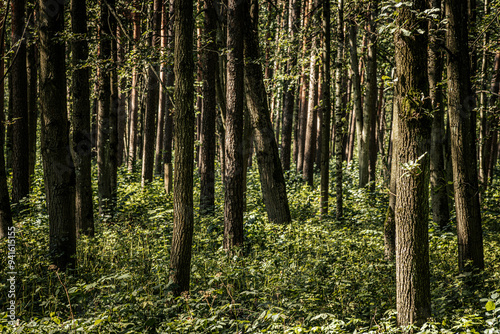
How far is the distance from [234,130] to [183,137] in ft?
9.19

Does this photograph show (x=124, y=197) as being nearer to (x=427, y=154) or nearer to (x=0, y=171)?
(x=0, y=171)

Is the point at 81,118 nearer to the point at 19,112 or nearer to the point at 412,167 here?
the point at 19,112

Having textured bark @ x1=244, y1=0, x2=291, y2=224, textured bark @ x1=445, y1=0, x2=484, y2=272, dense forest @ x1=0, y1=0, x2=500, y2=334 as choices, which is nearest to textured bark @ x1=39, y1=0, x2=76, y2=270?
dense forest @ x1=0, y1=0, x2=500, y2=334

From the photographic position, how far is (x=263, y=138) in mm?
8891

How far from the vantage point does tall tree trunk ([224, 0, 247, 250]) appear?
7484mm

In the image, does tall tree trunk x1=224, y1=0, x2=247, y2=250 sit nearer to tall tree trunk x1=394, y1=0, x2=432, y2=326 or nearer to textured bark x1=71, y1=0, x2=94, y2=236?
textured bark x1=71, y1=0, x2=94, y2=236

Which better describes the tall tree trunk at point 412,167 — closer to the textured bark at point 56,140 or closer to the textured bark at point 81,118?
the textured bark at point 56,140

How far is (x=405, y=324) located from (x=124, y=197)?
1080 cm

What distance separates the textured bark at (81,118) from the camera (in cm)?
745

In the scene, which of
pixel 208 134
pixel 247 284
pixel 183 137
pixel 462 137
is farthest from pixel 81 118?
pixel 462 137

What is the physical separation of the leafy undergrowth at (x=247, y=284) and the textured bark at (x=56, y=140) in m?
0.47

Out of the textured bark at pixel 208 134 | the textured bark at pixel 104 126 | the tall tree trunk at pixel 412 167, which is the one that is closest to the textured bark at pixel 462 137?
the tall tree trunk at pixel 412 167

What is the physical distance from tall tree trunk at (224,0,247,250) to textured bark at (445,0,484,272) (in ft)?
12.0

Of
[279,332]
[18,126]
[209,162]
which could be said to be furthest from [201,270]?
[18,126]
